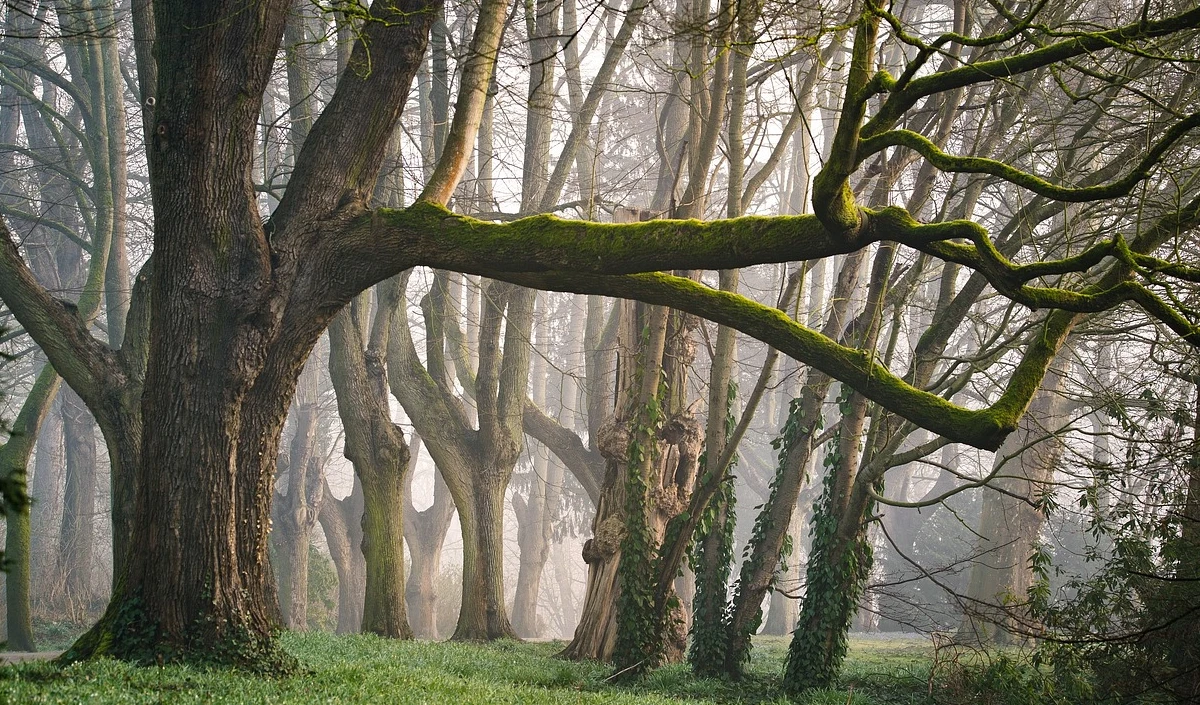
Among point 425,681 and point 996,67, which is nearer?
point 996,67

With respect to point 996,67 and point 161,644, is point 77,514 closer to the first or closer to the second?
point 161,644

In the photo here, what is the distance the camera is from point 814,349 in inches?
278

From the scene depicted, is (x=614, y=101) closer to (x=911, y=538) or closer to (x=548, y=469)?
(x=548, y=469)

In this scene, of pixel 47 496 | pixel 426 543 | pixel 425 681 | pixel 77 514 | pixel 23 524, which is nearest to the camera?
pixel 425 681

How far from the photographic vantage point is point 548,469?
32.2m

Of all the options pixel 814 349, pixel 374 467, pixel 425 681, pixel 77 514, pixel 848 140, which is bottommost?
pixel 425 681

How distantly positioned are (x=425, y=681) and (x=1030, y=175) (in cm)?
591

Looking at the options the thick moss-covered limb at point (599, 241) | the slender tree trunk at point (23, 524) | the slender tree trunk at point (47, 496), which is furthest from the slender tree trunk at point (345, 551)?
the thick moss-covered limb at point (599, 241)

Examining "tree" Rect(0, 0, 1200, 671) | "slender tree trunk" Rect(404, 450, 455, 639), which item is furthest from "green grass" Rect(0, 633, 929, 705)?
"slender tree trunk" Rect(404, 450, 455, 639)

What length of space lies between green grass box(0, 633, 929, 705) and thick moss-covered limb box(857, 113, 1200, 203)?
15.8ft

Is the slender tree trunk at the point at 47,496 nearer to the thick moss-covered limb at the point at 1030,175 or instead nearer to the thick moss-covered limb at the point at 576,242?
the thick moss-covered limb at the point at 576,242

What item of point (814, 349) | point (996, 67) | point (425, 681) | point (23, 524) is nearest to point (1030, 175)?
point (996, 67)

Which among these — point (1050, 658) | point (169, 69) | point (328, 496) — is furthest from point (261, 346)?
point (328, 496)

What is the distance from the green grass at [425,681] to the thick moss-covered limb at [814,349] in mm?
3315
